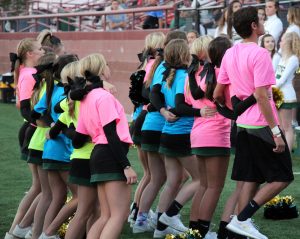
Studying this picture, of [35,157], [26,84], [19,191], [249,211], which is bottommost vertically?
[19,191]

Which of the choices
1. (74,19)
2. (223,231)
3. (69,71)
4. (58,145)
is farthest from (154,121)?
(74,19)

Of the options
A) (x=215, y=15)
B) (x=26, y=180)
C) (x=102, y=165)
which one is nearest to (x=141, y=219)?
(x=102, y=165)

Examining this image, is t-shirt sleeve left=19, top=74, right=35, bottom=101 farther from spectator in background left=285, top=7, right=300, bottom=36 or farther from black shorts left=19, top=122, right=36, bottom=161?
spectator in background left=285, top=7, right=300, bottom=36

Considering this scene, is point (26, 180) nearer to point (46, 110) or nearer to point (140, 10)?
point (46, 110)

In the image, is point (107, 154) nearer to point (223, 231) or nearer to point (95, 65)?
point (95, 65)

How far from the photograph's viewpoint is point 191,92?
7.39 meters

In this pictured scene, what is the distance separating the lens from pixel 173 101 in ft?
25.7

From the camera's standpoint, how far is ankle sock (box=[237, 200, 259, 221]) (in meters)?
6.75

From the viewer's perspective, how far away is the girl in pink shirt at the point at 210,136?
723 centimetres

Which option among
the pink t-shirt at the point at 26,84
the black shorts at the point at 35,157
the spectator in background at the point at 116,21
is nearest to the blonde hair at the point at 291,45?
the pink t-shirt at the point at 26,84

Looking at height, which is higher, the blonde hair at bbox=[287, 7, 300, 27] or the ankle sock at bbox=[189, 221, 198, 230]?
the blonde hair at bbox=[287, 7, 300, 27]

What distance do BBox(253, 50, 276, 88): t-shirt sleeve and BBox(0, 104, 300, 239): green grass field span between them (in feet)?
5.84

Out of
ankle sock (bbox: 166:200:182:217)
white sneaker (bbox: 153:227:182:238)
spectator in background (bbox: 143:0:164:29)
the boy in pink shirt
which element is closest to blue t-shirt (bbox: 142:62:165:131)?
ankle sock (bbox: 166:200:182:217)

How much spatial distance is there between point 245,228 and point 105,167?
1.25m
